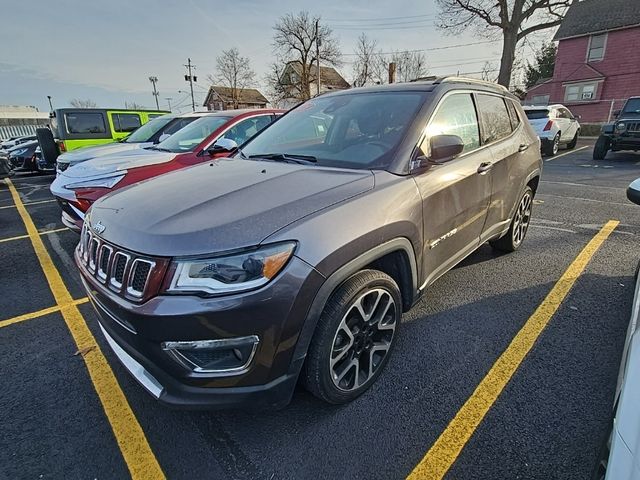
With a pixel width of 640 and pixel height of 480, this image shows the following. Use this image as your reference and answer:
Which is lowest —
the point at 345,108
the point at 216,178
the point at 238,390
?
the point at 238,390

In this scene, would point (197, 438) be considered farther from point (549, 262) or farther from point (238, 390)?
point (549, 262)

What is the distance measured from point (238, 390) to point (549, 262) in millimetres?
3748

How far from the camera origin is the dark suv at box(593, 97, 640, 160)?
1071 cm

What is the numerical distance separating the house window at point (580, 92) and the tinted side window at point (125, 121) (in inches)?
1122

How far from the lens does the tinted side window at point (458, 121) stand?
8.36ft

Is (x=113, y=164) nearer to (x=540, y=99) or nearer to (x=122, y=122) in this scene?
(x=122, y=122)

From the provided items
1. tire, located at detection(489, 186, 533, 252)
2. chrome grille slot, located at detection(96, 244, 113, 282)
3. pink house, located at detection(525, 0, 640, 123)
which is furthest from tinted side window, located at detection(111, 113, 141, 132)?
pink house, located at detection(525, 0, 640, 123)

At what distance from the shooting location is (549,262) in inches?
156

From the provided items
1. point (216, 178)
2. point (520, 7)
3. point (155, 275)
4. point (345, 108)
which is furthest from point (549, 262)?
point (520, 7)

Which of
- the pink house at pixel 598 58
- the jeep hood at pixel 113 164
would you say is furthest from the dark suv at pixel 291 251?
the pink house at pixel 598 58

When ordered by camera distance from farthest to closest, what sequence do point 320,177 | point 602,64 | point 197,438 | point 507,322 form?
point 602,64 → point 507,322 → point 320,177 → point 197,438

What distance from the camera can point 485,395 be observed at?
7.04 ft

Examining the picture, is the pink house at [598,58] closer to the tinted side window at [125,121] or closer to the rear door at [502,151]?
the rear door at [502,151]

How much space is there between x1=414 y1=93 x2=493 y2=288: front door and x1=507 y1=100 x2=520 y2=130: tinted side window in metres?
0.91
